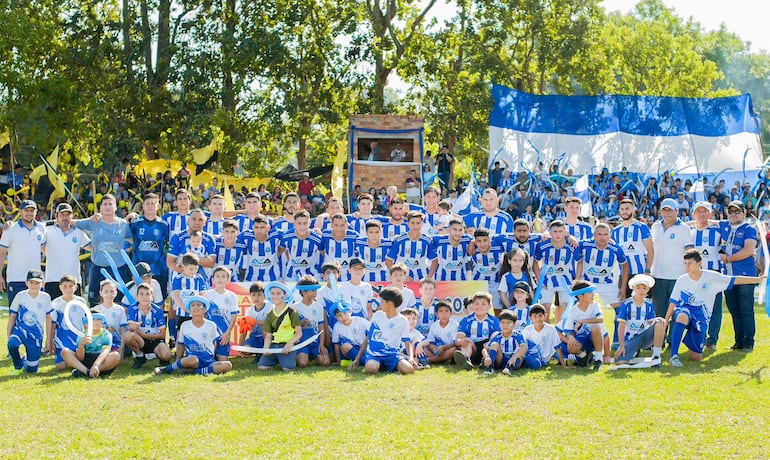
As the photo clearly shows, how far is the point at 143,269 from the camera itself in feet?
31.9

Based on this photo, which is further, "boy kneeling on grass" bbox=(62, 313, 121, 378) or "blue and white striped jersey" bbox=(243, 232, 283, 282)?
"blue and white striped jersey" bbox=(243, 232, 283, 282)

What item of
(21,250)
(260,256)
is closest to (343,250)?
(260,256)

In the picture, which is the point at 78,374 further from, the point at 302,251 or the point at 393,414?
the point at 393,414

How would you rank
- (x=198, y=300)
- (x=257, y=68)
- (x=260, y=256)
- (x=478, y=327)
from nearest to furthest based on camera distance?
(x=198, y=300), (x=478, y=327), (x=260, y=256), (x=257, y=68)

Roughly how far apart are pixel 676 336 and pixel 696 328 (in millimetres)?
281

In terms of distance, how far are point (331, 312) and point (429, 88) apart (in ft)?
69.4

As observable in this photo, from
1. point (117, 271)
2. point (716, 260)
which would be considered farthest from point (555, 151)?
point (117, 271)

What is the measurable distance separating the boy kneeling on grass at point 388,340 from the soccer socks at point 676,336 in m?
2.53

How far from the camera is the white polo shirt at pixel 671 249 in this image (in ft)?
A: 32.5

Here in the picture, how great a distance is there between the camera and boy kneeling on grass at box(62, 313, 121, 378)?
820cm

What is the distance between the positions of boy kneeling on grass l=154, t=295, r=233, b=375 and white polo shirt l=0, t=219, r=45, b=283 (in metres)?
2.18

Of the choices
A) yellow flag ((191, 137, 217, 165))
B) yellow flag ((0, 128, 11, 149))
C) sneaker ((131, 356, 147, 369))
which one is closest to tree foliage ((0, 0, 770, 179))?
yellow flag ((0, 128, 11, 149))

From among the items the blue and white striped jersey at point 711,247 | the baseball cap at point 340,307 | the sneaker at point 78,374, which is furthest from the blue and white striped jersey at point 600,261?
the sneaker at point 78,374

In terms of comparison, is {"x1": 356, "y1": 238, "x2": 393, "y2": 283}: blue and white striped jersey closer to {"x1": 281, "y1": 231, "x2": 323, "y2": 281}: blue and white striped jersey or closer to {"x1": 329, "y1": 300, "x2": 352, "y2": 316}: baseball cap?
{"x1": 281, "y1": 231, "x2": 323, "y2": 281}: blue and white striped jersey
